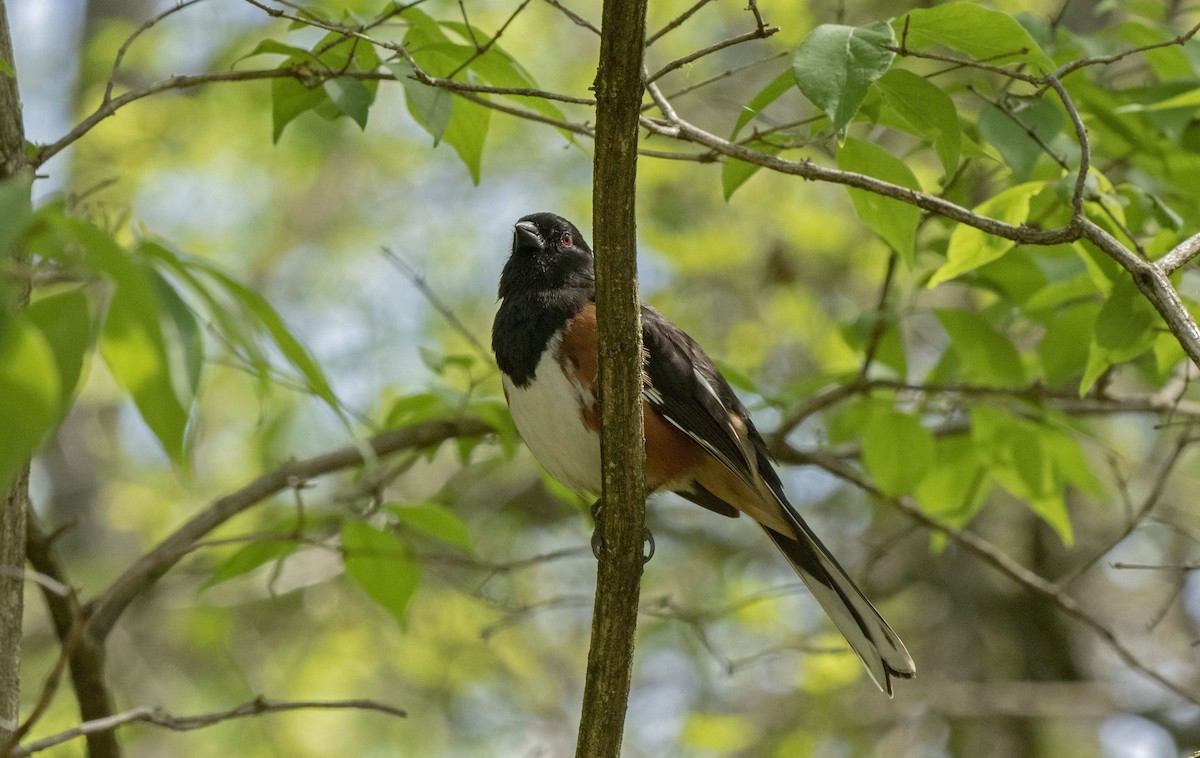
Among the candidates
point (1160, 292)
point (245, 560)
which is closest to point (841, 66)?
point (1160, 292)

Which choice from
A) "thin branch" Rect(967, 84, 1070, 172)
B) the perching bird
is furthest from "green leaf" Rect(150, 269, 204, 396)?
"thin branch" Rect(967, 84, 1070, 172)

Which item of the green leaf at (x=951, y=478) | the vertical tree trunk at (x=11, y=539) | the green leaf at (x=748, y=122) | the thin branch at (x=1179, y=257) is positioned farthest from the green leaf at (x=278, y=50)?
the green leaf at (x=951, y=478)

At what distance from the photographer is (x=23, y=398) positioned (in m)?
0.99

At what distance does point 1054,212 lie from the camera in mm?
3018

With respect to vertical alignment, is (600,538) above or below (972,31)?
below

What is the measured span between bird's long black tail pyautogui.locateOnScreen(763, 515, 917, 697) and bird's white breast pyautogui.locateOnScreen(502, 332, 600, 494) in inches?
25.3

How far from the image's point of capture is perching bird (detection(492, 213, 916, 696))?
2.97m

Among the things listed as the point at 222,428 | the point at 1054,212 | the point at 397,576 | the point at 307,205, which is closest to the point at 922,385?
the point at 1054,212

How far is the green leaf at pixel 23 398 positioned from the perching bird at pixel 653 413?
1917 mm

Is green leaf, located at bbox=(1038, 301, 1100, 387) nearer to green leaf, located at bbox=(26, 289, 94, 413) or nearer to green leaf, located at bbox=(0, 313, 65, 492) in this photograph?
green leaf, located at bbox=(26, 289, 94, 413)

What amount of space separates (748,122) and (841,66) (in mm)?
562

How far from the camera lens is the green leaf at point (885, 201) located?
236 cm

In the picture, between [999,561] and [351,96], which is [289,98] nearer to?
[351,96]

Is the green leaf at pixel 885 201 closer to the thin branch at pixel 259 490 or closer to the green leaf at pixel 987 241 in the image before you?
the green leaf at pixel 987 241
